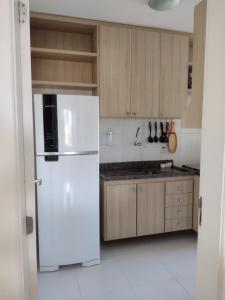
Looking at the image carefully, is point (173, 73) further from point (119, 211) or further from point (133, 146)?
point (119, 211)

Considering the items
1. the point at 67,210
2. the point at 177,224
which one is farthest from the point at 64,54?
the point at 177,224

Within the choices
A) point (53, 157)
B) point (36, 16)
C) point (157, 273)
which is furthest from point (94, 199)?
point (36, 16)

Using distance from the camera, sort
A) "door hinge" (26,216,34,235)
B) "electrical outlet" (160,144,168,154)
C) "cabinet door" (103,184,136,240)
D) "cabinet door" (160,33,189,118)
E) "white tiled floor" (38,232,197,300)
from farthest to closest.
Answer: "electrical outlet" (160,144,168,154)
"cabinet door" (160,33,189,118)
"cabinet door" (103,184,136,240)
"white tiled floor" (38,232,197,300)
"door hinge" (26,216,34,235)

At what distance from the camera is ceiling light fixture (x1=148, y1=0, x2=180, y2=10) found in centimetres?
197

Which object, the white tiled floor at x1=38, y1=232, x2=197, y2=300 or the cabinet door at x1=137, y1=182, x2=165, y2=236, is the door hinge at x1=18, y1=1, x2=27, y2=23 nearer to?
the white tiled floor at x1=38, y1=232, x2=197, y2=300

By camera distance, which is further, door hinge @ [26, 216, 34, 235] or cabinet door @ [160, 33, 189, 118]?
cabinet door @ [160, 33, 189, 118]

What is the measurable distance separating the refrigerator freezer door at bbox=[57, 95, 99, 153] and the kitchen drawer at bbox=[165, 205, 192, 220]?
122 centimetres

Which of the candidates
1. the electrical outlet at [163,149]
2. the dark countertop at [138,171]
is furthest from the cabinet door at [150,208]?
the electrical outlet at [163,149]

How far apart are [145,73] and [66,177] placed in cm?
145

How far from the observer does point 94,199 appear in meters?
2.31

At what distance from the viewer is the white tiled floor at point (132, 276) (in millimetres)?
1951

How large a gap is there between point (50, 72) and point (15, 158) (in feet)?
6.99

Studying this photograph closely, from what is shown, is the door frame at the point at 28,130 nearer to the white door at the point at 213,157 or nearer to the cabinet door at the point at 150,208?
the white door at the point at 213,157

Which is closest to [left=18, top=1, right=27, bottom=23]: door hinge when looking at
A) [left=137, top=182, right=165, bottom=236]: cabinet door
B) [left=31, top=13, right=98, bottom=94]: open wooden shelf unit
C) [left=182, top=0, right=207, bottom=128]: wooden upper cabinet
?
[left=182, top=0, right=207, bottom=128]: wooden upper cabinet
